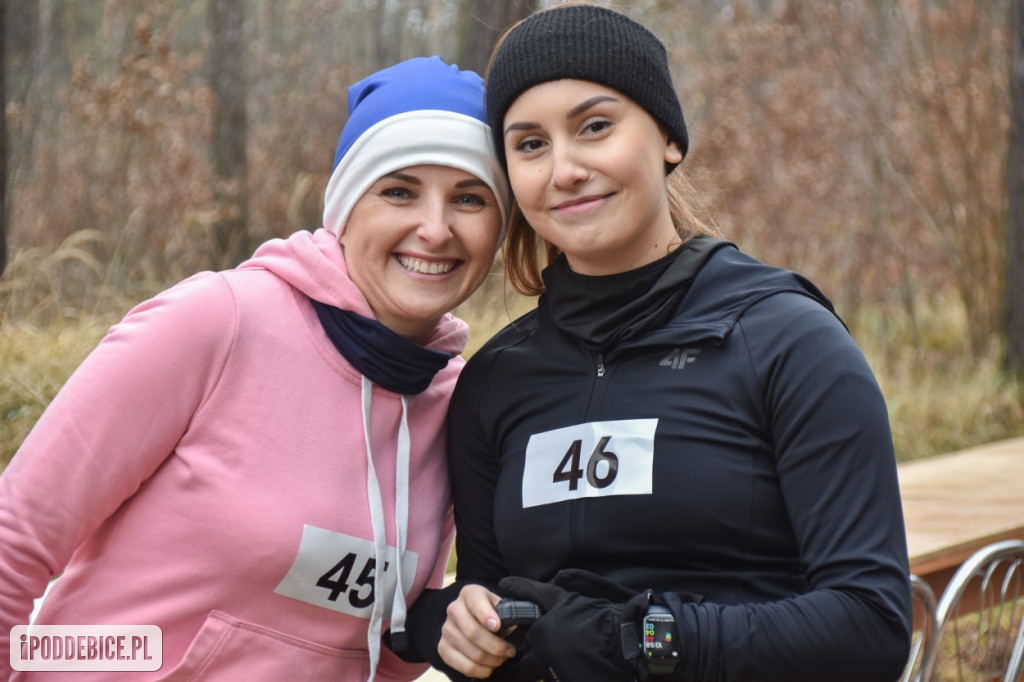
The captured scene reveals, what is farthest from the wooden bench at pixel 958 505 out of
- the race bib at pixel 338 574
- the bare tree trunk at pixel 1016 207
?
the race bib at pixel 338 574

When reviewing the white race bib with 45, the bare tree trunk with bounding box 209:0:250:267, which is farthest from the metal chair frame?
the bare tree trunk with bounding box 209:0:250:267

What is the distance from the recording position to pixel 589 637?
187 cm

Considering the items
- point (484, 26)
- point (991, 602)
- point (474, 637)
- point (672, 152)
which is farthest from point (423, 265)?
point (484, 26)

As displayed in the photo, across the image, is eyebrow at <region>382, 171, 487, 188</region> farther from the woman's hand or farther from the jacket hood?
the woman's hand

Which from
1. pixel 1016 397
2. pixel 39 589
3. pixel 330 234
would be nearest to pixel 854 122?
pixel 1016 397

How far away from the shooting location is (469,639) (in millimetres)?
2094

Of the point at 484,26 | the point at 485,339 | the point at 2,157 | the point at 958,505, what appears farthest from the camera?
the point at 484,26

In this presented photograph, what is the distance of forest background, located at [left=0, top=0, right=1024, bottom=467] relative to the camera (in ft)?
21.5

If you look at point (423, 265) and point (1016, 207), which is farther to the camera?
point (1016, 207)

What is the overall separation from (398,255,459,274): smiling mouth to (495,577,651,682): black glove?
722mm

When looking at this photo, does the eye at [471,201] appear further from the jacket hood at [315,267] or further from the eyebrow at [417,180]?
the jacket hood at [315,267]

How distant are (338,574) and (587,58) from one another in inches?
43.9

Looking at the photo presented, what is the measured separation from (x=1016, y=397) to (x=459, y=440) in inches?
246

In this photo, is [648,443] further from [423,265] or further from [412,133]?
[412,133]
